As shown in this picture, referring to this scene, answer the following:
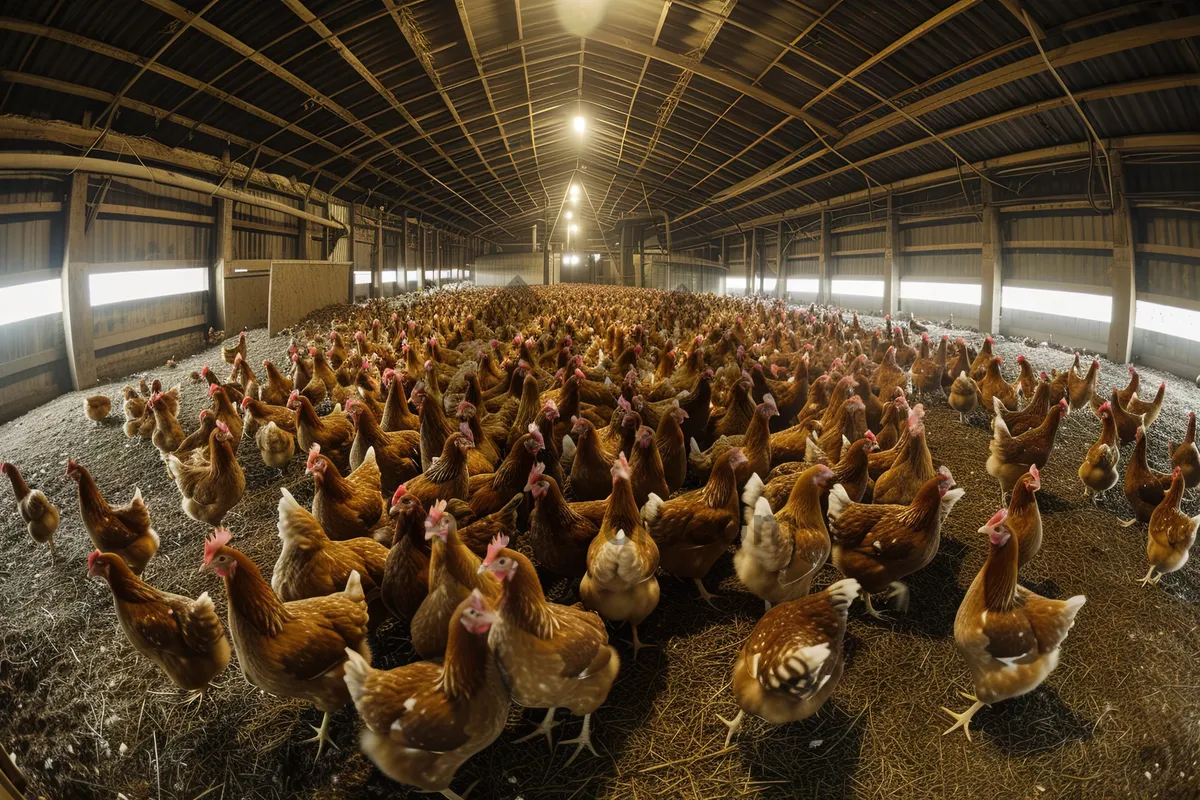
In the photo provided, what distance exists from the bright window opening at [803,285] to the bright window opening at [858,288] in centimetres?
172

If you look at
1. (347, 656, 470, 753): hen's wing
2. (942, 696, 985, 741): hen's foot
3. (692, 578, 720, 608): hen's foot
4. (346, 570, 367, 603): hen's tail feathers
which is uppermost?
(346, 570, 367, 603): hen's tail feathers

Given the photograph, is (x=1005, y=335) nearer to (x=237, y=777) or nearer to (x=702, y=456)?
(x=702, y=456)

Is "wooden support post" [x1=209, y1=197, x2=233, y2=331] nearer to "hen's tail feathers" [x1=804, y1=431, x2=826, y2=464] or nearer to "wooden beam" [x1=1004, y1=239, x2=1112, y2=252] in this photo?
"hen's tail feathers" [x1=804, y1=431, x2=826, y2=464]

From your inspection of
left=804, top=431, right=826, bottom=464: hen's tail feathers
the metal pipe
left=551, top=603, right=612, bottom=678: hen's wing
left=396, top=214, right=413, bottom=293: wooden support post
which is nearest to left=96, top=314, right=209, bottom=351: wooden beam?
the metal pipe

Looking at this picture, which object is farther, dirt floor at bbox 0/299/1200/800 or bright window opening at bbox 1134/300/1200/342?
bright window opening at bbox 1134/300/1200/342

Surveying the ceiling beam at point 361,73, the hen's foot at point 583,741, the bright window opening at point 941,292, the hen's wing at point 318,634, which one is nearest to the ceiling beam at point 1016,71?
the hen's foot at point 583,741

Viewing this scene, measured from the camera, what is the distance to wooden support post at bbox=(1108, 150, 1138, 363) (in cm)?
234

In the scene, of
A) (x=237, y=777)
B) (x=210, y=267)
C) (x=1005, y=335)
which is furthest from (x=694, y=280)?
(x=237, y=777)

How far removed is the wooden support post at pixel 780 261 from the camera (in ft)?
78.3

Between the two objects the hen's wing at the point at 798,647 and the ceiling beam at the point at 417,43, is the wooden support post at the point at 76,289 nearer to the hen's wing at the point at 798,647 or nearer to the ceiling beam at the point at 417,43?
the hen's wing at the point at 798,647

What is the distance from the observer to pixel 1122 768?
1.82 meters

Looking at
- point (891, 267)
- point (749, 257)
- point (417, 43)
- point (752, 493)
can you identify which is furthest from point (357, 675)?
point (749, 257)

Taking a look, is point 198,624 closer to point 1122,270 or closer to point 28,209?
point 28,209

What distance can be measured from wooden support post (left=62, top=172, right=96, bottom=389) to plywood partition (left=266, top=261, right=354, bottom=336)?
23.9 ft
